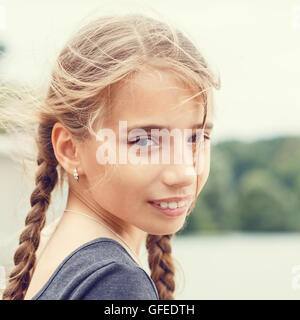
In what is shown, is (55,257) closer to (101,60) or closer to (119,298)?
(119,298)

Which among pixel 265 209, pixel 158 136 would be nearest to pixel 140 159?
pixel 158 136

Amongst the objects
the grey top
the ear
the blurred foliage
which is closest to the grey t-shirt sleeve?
the grey top

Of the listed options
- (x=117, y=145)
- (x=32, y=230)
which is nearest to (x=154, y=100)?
(x=117, y=145)

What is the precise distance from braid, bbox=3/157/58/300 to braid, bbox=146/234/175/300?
32 centimetres

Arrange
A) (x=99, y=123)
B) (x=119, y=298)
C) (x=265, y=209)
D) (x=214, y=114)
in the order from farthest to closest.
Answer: (x=265, y=209) < (x=214, y=114) < (x=99, y=123) < (x=119, y=298)

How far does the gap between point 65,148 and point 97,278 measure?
31 cm

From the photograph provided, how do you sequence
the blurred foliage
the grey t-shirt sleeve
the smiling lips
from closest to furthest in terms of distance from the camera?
the grey t-shirt sleeve → the smiling lips → the blurred foliage

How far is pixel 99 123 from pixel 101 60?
0.13 metres

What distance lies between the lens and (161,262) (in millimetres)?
1352

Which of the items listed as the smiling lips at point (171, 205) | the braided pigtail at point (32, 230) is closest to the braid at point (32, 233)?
the braided pigtail at point (32, 230)

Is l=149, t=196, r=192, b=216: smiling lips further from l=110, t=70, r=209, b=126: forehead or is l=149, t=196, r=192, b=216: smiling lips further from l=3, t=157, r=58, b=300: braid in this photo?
l=3, t=157, r=58, b=300: braid

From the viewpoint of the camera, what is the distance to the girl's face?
962mm

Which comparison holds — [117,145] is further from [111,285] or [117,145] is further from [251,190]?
[251,190]
